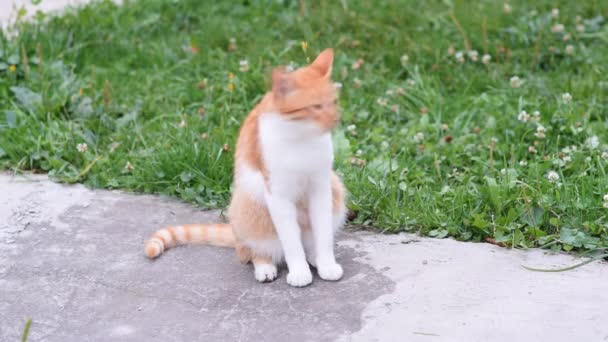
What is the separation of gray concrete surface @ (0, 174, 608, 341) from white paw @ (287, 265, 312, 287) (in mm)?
31

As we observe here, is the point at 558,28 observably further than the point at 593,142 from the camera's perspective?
Yes

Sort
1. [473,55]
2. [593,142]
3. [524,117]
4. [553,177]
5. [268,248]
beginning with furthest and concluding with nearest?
[473,55] < [524,117] < [593,142] < [553,177] < [268,248]

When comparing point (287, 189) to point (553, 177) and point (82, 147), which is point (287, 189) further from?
point (82, 147)

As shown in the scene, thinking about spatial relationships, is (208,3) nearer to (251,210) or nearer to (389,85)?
(389,85)

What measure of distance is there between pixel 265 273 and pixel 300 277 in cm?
17

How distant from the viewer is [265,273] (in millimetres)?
3162

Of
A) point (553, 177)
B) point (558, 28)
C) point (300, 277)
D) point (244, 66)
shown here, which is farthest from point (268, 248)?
point (558, 28)

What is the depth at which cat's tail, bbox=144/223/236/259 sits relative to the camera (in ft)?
11.3

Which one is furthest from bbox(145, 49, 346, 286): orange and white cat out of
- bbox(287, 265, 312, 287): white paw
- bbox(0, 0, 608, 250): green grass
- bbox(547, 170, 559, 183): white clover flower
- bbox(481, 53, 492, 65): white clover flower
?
bbox(481, 53, 492, 65): white clover flower

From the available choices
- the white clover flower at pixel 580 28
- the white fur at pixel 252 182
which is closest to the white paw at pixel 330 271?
the white fur at pixel 252 182

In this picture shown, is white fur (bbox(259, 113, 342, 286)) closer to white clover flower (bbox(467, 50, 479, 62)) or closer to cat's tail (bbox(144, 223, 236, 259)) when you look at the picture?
cat's tail (bbox(144, 223, 236, 259))

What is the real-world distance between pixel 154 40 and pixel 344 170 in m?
2.48

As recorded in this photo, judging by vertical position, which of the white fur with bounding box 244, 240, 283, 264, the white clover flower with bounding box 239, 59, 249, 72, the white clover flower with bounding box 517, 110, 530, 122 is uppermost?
the white clover flower with bounding box 239, 59, 249, 72

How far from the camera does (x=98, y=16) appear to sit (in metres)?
5.89
